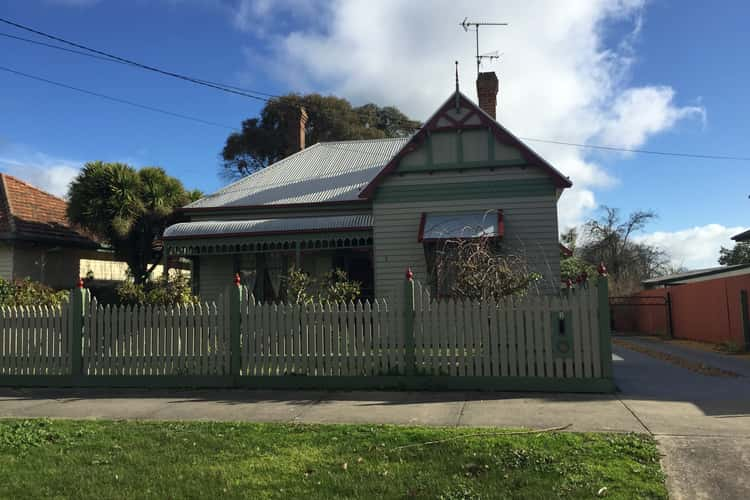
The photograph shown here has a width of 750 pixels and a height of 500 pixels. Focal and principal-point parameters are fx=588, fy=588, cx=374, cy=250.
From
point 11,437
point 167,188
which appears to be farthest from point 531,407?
point 167,188

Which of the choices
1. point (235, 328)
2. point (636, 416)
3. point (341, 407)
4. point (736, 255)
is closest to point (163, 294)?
point (235, 328)

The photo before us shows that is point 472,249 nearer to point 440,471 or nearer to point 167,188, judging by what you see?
point 440,471

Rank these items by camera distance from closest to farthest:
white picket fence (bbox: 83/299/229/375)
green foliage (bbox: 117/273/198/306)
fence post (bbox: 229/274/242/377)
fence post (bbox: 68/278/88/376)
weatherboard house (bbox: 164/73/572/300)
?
1. fence post (bbox: 229/274/242/377)
2. white picket fence (bbox: 83/299/229/375)
3. fence post (bbox: 68/278/88/376)
4. green foliage (bbox: 117/273/198/306)
5. weatherboard house (bbox: 164/73/572/300)

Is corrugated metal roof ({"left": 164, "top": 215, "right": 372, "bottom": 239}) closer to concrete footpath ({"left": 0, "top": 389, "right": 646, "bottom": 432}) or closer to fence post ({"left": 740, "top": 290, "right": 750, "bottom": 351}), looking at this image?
concrete footpath ({"left": 0, "top": 389, "right": 646, "bottom": 432})

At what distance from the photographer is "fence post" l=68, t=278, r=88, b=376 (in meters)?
9.51

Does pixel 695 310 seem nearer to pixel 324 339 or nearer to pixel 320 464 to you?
pixel 324 339

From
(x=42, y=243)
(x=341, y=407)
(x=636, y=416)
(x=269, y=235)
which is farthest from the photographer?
(x=42, y=243)

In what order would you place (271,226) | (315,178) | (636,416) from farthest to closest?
1. (315,178)
2. (271,226)
3. (636,416)

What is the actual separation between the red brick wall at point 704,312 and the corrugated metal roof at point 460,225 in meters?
6.50

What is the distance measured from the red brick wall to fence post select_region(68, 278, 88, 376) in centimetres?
1452

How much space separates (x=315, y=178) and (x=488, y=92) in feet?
20.8

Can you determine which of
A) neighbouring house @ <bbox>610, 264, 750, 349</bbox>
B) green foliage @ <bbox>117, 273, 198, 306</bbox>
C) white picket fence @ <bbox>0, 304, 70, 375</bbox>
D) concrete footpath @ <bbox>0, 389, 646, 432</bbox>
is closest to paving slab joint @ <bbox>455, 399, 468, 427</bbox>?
concrete footpath @ <bbox>0, 389, 646, 432</bbox>

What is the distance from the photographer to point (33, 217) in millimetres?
19500

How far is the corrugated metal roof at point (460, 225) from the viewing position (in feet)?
45.2
